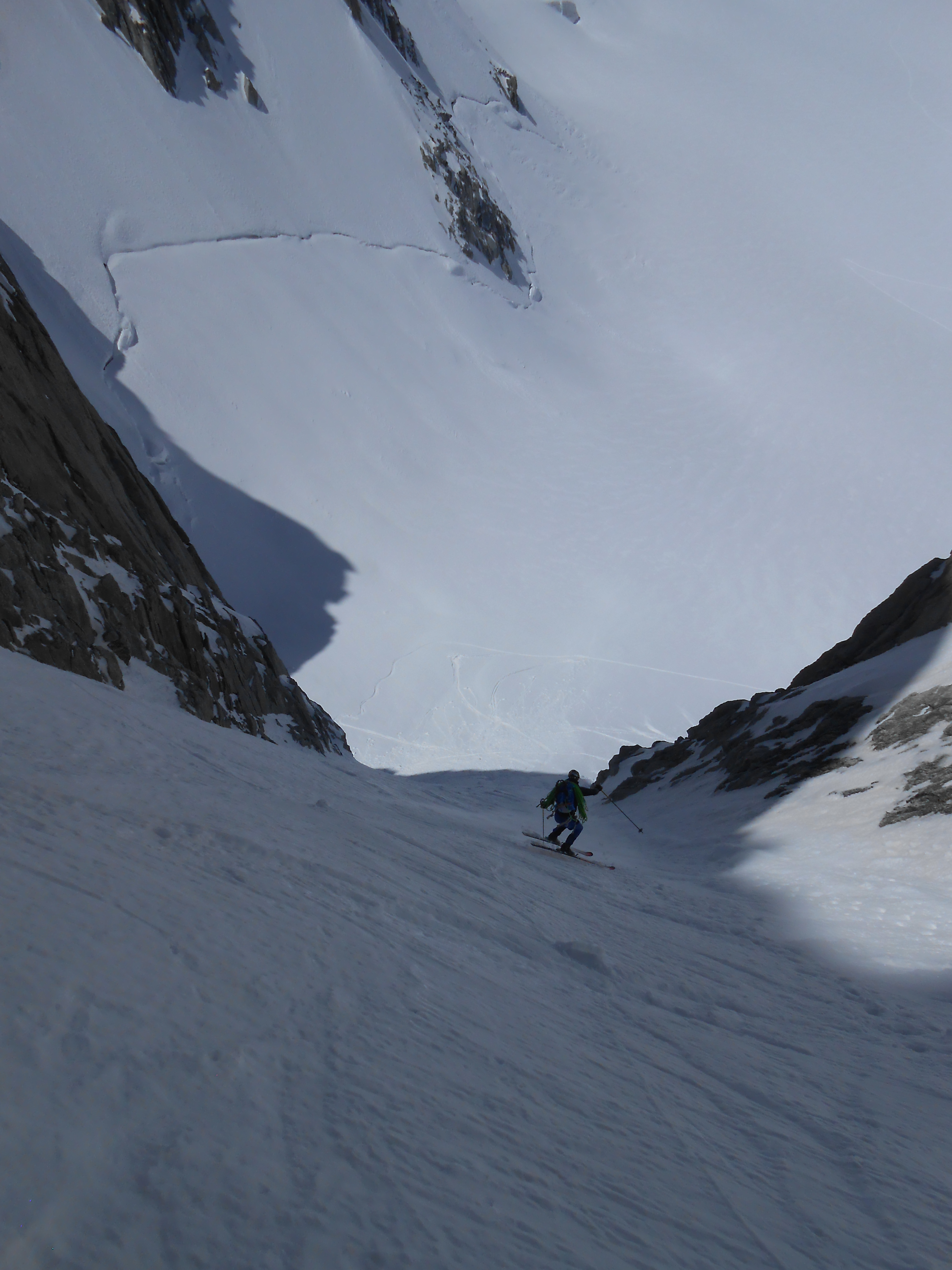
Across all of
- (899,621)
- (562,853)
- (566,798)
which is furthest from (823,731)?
(562,853)

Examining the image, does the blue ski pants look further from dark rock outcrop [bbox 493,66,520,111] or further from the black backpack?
dark rock outcrop [bbox 493,66,520,111]

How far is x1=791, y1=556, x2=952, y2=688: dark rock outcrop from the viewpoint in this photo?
17062 mm

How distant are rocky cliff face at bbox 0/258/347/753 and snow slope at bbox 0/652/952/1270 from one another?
4213 millimetres

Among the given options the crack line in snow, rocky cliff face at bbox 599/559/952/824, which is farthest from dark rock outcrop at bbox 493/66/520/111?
rocky cliff face at bbox 599/559/952/824

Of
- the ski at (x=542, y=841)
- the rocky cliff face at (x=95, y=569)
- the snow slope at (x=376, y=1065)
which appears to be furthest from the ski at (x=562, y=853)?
the rocky cliff face at (x=95, y=569)

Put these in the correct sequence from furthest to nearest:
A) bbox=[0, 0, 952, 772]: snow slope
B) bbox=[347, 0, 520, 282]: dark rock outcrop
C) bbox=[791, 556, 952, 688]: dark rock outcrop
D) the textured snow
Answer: bbox=[347, 0, 520, 282]: dark rock outcrop
bbox=[0, 0, 952, 772]: snow slope
bbox=[791, 556, 952, 688]: dark rock outcrop
the textured snow

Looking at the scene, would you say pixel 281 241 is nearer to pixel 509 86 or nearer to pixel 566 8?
pixel 509 86

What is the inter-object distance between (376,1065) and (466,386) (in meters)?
37.8

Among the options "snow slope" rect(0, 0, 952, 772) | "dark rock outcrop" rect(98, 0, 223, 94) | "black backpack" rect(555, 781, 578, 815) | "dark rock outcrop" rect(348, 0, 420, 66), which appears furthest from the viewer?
"dark rock outcrop" rect(348, 0, 420, 66)

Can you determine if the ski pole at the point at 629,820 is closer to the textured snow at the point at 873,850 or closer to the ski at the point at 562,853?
the textured snow at the point at 873,850

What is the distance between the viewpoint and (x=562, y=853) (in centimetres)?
1055

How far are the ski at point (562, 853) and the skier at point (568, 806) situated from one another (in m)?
0.12

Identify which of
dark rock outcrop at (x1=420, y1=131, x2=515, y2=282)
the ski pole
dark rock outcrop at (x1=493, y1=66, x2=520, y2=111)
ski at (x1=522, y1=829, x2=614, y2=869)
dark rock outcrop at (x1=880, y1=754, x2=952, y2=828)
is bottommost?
ski at (x1=522, y1=829, x2=614, y2=869)

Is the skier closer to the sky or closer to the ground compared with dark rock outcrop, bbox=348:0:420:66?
closer to the ground
